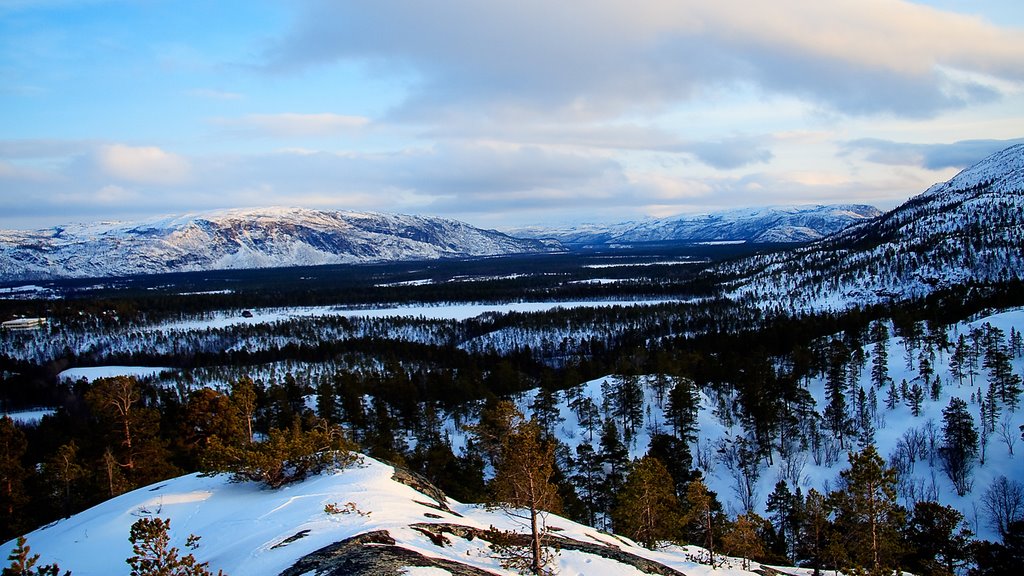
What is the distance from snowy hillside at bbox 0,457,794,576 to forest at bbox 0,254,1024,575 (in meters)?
2.39

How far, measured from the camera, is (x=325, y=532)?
63.8ft

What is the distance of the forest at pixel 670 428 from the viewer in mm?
34875

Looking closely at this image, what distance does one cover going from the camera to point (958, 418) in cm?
6397

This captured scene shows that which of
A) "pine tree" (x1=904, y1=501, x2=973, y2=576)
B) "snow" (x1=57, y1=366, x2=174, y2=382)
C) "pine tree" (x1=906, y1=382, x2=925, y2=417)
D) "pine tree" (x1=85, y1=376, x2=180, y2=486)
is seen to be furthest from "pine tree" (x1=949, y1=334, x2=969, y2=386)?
"snow" (x1=57, y1=366, x2=174, y2=382)

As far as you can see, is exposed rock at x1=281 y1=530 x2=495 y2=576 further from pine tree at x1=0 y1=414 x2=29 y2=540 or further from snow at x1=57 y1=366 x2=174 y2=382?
snow at x1=57 y1=366 x2=174 y2=382

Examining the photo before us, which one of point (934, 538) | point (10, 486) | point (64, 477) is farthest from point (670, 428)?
point (10, 486)

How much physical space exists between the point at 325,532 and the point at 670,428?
68.7 metres

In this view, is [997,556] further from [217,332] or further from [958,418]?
[217,332]

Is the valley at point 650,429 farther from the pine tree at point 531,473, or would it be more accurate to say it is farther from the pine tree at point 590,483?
the pine tree at point 531,473

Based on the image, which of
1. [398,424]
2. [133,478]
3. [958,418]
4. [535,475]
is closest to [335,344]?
[398,424]

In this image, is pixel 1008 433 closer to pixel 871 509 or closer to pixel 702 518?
pixel 702 518

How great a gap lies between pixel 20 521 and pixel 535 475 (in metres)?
34.9

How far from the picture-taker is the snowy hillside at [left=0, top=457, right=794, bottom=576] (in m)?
17.3

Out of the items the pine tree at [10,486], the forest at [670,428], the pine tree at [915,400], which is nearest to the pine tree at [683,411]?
the forest at [670,428]
